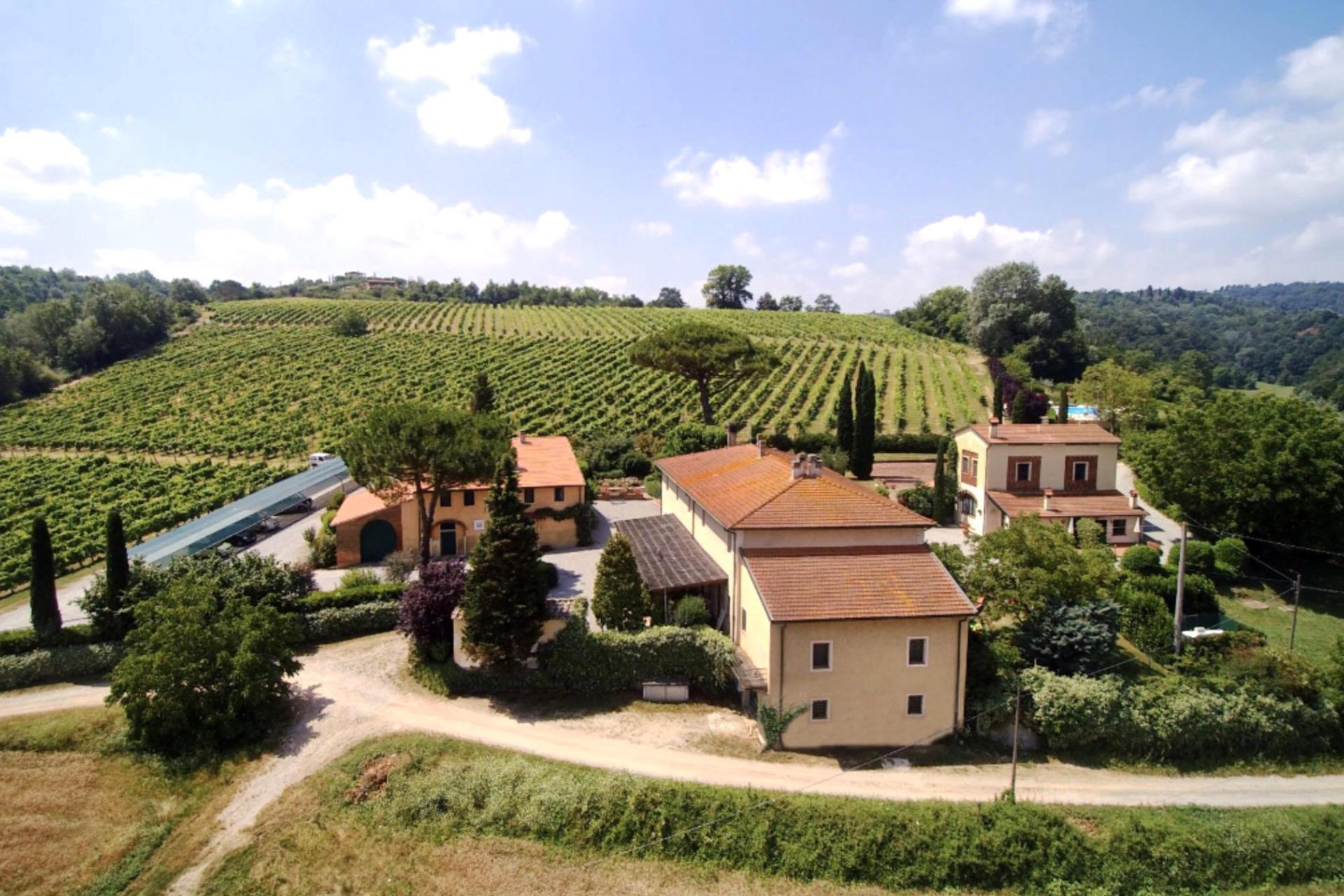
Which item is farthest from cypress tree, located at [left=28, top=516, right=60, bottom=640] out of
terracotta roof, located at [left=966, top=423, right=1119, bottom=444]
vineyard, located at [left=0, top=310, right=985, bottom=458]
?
terracotta roof, located at [left=966, top=423, right=1119, bottom=444]

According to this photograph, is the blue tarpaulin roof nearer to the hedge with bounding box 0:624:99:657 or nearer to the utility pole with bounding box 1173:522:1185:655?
the hedge with bounding box 0:624:99:657

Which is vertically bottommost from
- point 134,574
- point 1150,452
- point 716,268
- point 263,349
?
point 134,574

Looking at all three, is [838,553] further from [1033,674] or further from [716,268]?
[716,268]

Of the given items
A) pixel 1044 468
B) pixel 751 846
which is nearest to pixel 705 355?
pixel 1044 468

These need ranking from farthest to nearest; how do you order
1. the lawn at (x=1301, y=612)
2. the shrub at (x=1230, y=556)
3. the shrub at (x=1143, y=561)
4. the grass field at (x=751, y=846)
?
the shrub at (x=1230, y=556) < the shrub at (x=1143, y=561) < the lawn at (x=1301, y=612) < the grass field at (x=751, y=846)

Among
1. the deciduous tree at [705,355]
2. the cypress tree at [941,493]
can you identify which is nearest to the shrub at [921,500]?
the cypress tree at [941,493]

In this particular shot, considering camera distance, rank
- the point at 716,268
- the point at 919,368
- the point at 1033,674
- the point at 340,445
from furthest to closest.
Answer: the point at 716,268 → the point at 919,368 → the point at 340,445 → the point at 1033,674

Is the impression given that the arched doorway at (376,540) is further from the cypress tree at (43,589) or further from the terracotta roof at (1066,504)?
the terracotta roof at (1066,504)

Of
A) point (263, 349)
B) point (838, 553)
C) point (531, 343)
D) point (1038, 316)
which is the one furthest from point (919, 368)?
point (263, 349)
